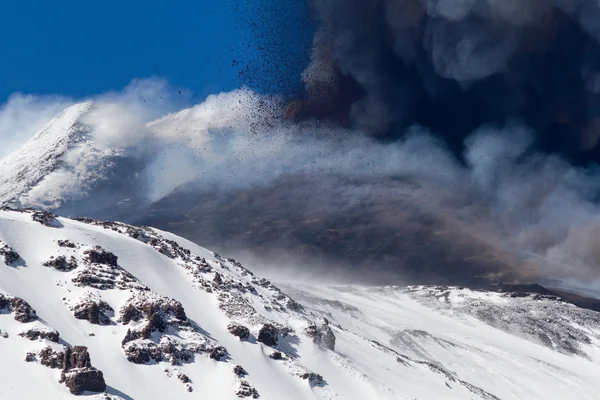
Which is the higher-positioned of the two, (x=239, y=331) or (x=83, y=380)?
(x=239, y=331)

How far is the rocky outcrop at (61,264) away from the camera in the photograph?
181 ft

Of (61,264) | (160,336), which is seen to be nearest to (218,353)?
(160,336)

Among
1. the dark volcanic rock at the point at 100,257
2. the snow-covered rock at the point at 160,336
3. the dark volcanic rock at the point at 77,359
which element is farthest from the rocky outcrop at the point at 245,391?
the dark volcanic rock at the point at 100,257

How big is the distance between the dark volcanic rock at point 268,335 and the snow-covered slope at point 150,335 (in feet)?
0.45

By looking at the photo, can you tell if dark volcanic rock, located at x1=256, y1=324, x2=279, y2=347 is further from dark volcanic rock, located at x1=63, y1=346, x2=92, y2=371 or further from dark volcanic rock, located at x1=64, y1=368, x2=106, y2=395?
dark volcanic rock, located at x1=64, y1=368, x2=106, y2=395

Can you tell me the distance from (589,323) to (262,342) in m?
122

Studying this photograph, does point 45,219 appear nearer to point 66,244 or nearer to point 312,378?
point 66,244

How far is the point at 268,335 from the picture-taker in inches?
2415

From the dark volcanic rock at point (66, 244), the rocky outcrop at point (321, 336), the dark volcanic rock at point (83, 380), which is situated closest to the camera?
the dark volcanic rock at point (83, 380)

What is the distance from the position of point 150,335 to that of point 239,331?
1154 cm

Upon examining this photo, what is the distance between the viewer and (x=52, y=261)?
5534 centimetres

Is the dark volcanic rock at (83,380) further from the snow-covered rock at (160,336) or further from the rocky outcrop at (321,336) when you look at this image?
the rocky outcrop at (321,336)

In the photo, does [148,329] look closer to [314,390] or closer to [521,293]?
[314,390]

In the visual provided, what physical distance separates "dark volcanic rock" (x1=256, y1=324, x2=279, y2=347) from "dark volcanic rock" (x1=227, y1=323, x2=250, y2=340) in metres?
1.52
